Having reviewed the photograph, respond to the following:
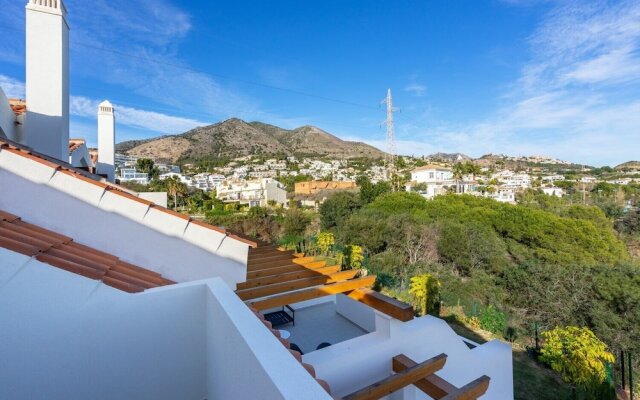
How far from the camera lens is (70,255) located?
8.25 ft

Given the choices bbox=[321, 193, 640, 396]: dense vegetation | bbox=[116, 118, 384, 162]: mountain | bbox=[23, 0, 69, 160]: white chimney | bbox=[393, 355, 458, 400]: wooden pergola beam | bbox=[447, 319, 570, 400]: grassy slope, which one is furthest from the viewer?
bbox=[116, 118, 384, 162]: mountain

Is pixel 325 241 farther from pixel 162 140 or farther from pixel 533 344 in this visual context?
pixel 162 140

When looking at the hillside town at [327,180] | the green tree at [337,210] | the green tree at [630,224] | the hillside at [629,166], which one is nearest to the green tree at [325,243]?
the green tree at [337,210]

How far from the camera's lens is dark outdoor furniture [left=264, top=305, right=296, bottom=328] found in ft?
21.0

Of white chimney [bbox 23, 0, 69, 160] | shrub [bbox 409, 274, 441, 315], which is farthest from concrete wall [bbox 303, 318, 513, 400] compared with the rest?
shrub [bbox 409, 274, 441, 315]

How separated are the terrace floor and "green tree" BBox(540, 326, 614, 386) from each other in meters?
5.47

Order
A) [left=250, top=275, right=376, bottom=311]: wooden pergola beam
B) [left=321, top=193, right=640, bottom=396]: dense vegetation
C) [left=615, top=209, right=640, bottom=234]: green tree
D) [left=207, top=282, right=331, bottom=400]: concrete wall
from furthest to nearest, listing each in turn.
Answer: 1. [left=615, top=209, right=640, bottom=234]: green tree
2. [left=321, top=193, right=640, bottom=396]: dense vegetation
3. [left=250, top=275, right=376, bottom=311]: wooden pergola beam
4. [left=207, top=282, right=331, bottom=400]: concrete wall

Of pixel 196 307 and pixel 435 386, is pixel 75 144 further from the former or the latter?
pixel 435 386

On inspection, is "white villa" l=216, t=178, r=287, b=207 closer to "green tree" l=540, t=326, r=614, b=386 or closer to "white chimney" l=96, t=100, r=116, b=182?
"white chimney" l=96, t=100, r=116, b=182

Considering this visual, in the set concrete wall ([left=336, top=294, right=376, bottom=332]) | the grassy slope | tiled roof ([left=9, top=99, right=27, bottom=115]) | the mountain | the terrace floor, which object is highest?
the mountain

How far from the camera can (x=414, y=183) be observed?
226 ft

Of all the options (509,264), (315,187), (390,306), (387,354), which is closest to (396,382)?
(387,354)

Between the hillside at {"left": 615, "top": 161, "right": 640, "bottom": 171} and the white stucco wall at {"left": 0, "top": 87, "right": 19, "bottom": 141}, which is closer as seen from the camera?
the white stucco wall at {"left": 0, "top": 87, "right": 19, "bottom": 141}

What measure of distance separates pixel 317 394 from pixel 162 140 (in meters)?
124
